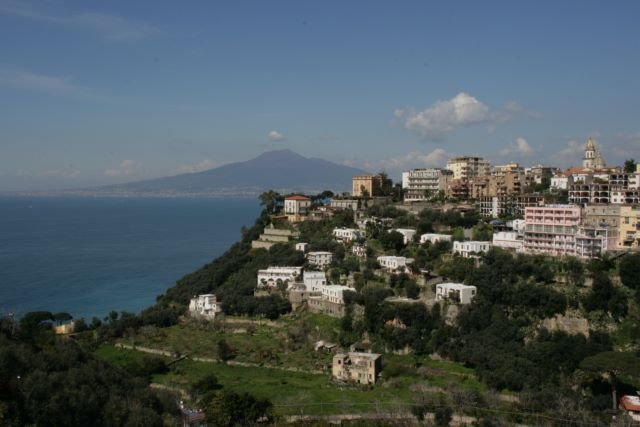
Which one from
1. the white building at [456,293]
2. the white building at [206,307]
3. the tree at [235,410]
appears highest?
the white building at [456,293]

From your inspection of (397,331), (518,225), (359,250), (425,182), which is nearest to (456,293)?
(397,331)

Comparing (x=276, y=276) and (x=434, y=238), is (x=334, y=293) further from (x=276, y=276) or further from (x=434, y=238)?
(x=434, y=238)

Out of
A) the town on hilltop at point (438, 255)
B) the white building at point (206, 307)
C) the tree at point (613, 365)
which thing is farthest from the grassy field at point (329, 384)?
the white building at point (206, 307)

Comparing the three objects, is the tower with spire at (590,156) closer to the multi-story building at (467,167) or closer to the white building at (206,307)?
the multi-story building at (467,167)

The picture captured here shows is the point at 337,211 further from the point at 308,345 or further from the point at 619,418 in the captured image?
the point at 619,418

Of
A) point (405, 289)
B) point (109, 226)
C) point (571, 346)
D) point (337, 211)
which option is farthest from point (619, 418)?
point (109, 226)

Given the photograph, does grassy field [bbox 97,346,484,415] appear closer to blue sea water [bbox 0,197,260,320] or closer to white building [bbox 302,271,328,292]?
white building [bbox 302,271,328,292]
